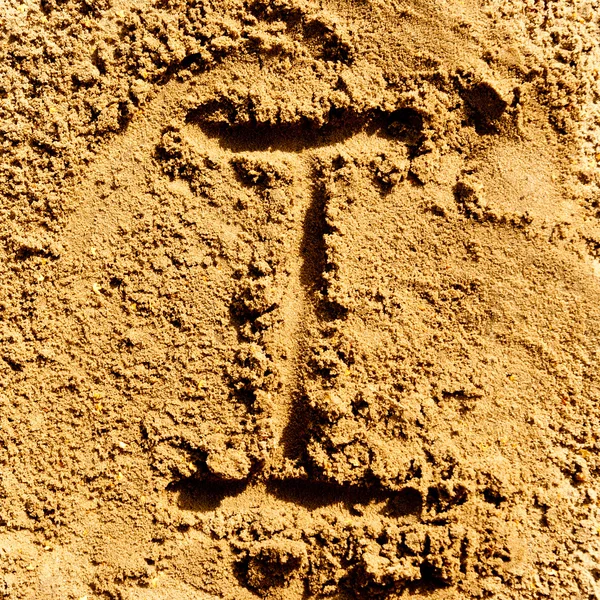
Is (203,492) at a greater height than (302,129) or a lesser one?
lesser

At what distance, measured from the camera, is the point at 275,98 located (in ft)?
4.83

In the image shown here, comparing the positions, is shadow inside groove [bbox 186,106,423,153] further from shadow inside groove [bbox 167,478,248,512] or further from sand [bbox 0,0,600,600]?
shadow inside groove [bbox 167,478,248,512]

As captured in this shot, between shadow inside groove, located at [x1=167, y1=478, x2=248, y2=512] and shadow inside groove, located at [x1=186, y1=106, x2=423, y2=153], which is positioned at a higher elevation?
shadow inside groove, located at [x1=186, y1=106, x2=423, y2=153]

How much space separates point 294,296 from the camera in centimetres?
147

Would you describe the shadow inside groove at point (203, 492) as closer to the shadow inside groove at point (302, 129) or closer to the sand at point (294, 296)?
the sand at point (294, 296)

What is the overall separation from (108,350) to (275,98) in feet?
2.75

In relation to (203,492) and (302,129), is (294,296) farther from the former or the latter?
(203,492)

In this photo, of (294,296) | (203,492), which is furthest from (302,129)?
(203,492)

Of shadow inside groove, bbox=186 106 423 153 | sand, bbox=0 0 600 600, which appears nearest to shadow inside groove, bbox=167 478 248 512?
sand, bbox=0 0 600 600

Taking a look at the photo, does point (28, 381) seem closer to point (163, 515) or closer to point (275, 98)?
point (163, 515)

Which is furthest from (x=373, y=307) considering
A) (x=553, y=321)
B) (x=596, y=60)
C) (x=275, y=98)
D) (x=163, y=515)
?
(x=596, y=60)

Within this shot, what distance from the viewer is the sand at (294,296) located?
56.0 inches

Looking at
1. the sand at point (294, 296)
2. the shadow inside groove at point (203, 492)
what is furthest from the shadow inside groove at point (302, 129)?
the shadow inside groove at point (203, 492)

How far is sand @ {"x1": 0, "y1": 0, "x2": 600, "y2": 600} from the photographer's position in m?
1.42
